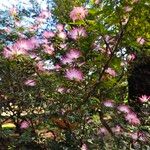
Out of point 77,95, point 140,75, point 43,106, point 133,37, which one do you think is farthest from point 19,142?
point 140,75

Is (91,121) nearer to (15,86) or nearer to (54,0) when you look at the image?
(15,86)

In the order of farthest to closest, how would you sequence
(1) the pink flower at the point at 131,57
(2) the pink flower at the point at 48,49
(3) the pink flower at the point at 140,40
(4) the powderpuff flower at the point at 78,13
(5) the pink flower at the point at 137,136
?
(1) the pink flower at the point at 131,57 < (2) the pink flower at the point at 48,49 < (3) the pink flower at the point at 140,40 < (4) the powderpuff flower at the point at 78,13 < (5) the pink flower at the point at 137,136

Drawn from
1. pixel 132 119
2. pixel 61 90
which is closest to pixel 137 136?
pixel 132 119

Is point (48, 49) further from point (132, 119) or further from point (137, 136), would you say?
point (137, 136)

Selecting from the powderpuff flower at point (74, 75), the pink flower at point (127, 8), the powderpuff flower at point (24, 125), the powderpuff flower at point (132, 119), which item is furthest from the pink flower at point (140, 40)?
the powderpuff flower at point (24, 125)

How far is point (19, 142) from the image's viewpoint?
19.2 feet

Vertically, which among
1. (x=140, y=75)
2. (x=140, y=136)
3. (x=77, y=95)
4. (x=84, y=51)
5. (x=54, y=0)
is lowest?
(x=140, y=136)

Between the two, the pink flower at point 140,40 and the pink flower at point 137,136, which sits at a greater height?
the pink flower at point 140,40

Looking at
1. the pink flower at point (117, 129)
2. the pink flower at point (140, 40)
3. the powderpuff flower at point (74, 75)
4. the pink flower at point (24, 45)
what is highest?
the pink flower at point (140, 40)

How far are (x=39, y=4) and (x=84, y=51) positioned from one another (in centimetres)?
1512

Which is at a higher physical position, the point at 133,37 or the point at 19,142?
the point at 133,37

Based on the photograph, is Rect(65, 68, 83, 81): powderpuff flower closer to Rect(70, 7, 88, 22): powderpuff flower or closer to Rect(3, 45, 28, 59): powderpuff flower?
Rect(3, 45, 28, 59): powderpuff flower

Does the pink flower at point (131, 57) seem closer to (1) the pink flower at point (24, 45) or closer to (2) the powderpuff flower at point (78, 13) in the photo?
(2) the powderpuff flower at point (78, 13)

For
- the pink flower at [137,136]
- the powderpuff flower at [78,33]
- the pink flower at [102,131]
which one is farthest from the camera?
the powderpuff flower at [78,33]
